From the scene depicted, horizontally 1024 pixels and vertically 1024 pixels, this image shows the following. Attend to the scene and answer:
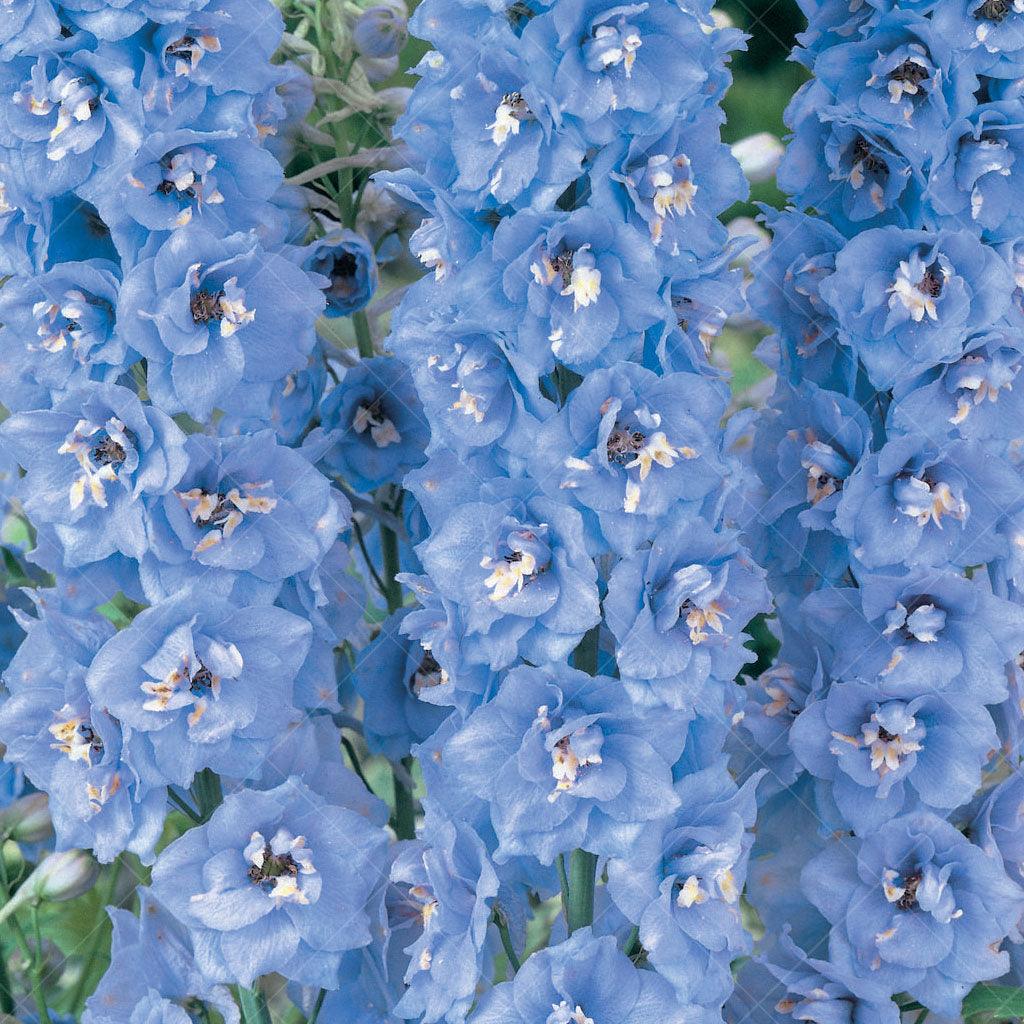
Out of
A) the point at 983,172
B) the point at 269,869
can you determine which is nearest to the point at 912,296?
the point at 983,172

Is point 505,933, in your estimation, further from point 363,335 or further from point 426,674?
point 363,335

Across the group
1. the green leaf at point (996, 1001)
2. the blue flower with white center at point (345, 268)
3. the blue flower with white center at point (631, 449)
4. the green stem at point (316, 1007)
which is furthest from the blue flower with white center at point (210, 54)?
the green leaf at point (996, 1001)

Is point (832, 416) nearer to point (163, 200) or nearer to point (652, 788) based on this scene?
point (652, 788)

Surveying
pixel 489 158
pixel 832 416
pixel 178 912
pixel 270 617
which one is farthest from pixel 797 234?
pixel 178 912

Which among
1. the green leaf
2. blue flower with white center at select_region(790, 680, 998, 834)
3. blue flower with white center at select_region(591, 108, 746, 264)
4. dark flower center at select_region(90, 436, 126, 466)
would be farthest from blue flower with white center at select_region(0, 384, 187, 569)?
the green leaf

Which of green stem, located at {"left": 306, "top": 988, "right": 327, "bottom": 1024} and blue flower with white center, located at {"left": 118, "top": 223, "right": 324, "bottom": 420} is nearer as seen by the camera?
blue flower with white center, located at {"left": 118, "top": 223, "right": 324, "bottom": 420}

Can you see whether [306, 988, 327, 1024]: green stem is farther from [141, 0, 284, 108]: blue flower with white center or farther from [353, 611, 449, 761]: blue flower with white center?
[141, 0, 284, 108]: blue flower with white center

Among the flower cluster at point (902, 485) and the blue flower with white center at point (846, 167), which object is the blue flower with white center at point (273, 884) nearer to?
the flower cluster at point (902, 485)
